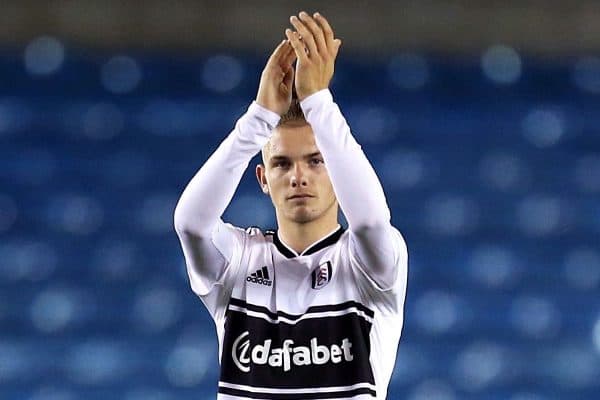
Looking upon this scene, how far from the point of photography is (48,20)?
413 centimetres

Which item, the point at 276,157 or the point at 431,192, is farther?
the point at 431,192

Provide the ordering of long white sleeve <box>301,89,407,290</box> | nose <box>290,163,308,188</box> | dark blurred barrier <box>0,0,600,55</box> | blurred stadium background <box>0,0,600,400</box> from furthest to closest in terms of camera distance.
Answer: dark blurred barrier <box>0,0,600,55</box>
blurred stadium background <box>0,0,600,400</box>
nose <box>290,163,308,188</box>
long white sleeve <box>301,89,407,290</box>

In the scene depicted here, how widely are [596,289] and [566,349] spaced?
25 cm

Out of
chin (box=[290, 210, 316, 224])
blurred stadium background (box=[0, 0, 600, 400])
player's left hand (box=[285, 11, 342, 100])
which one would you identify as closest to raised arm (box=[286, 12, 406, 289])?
player's left hand (box=[285, 11, 342, 100])

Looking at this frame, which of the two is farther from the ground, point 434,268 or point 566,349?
point 434,268

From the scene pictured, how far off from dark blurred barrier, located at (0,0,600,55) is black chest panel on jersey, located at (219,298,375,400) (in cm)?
226

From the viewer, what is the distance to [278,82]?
1930mm

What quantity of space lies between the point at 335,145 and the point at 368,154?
2.39 metres

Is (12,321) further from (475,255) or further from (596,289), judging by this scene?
(596,289)

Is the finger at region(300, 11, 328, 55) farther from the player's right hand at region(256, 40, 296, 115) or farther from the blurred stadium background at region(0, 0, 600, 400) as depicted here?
the blurred stadium background at region(0, 0, 600, 400)

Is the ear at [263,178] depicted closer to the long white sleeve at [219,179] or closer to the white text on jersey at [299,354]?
the long white sleeve at [219,179]

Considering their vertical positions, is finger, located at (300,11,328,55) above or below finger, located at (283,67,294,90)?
above

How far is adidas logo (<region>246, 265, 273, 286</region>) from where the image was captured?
202 cm

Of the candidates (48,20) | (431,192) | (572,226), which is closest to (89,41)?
(48,20)
